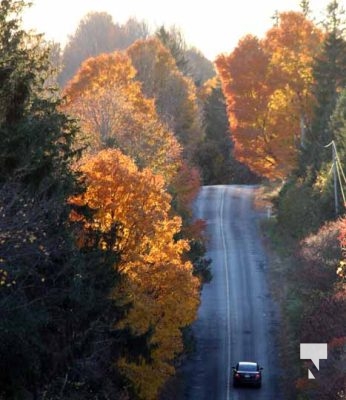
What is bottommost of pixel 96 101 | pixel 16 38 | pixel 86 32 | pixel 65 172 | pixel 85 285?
pixel 85 285

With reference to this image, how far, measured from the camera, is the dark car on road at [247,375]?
39438 mm

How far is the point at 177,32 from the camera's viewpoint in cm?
14138

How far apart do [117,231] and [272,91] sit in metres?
45.4

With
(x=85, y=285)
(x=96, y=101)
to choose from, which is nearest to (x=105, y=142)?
(x=96, y=101)

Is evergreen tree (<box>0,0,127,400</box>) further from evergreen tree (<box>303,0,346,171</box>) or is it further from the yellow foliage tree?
evergreen tree (<box>303,0,346,171</box>)

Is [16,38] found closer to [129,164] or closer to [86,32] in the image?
[129,164]

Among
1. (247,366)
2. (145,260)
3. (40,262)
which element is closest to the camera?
(40,262)

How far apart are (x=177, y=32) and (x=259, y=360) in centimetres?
10341

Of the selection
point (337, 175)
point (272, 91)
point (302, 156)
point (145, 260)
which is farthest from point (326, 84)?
point (145, 260)

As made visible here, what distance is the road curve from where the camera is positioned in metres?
41.2

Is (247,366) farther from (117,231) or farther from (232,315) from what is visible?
(117,231)

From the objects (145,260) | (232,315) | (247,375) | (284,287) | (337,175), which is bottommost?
(247,375)

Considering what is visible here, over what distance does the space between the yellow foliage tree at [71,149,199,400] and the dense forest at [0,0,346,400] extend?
0.06 meters

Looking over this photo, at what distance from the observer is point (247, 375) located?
3944cm
